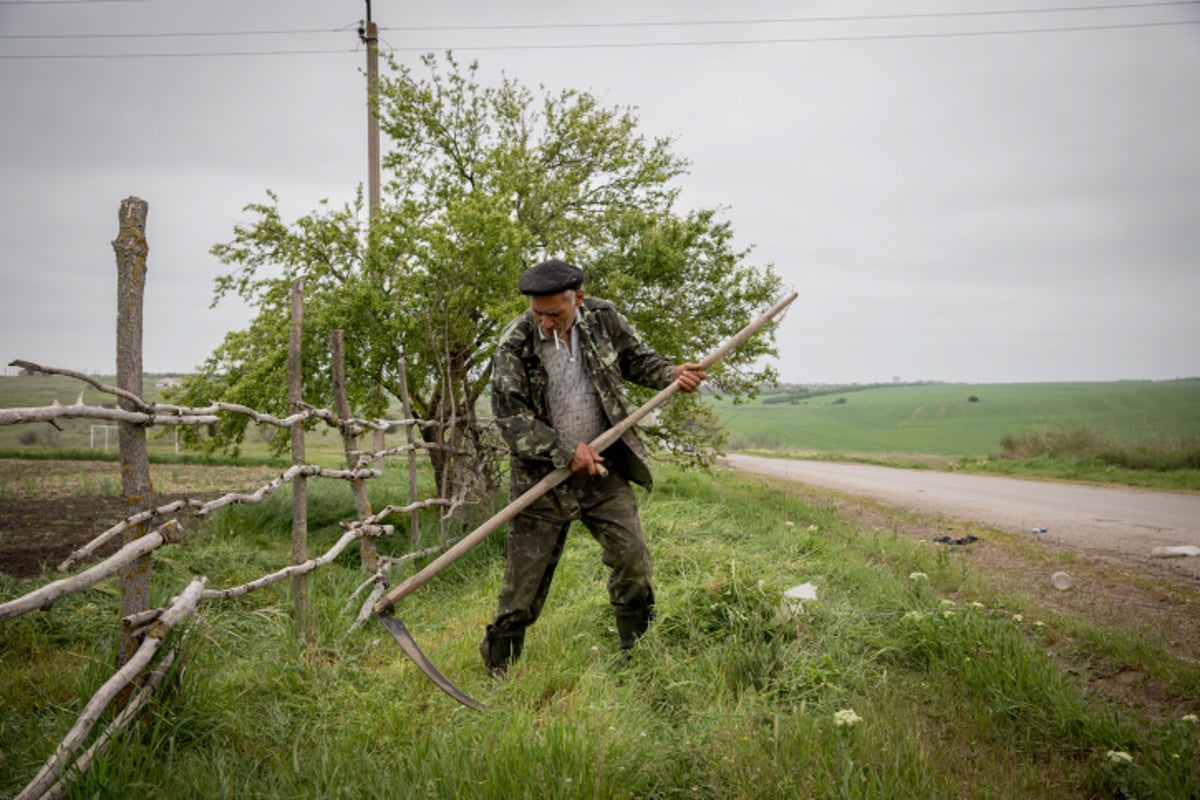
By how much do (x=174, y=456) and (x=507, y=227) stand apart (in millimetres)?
15092

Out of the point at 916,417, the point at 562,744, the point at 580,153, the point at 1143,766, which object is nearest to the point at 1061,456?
the point at 580,153

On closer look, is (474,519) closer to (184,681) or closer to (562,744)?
(184,681)

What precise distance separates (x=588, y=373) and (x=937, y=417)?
53879 millimetres

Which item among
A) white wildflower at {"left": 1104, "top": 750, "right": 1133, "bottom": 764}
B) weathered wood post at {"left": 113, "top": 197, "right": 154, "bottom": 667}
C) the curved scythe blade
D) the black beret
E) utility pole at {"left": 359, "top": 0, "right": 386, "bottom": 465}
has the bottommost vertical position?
white wildflower at {"left": 1104, "top": 750, "right": 1133, "bottom": 764}

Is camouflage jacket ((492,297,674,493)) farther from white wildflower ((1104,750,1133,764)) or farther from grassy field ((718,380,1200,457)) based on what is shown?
grassy field ((718,380,1200,457))

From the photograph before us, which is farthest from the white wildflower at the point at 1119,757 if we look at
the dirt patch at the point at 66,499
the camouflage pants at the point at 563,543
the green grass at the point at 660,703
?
the dirt patch at the point at 66,499

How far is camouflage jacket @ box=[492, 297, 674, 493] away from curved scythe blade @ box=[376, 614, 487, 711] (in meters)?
0.96

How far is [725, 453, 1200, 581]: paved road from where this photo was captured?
695cm

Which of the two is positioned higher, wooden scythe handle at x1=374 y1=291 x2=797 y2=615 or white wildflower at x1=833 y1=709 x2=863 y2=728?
wooden scythe handle at x1=374 y1=291 x2=797 y2=615

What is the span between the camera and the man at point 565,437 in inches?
145

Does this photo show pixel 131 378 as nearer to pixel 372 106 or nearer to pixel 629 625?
pixel 629 625

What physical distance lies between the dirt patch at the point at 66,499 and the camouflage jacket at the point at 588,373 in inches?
71.7

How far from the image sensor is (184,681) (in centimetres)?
276

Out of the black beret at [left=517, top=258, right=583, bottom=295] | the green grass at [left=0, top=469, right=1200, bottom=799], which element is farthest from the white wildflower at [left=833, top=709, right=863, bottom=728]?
the black beret at [left=517, top=258, right=583, bottom=295]
